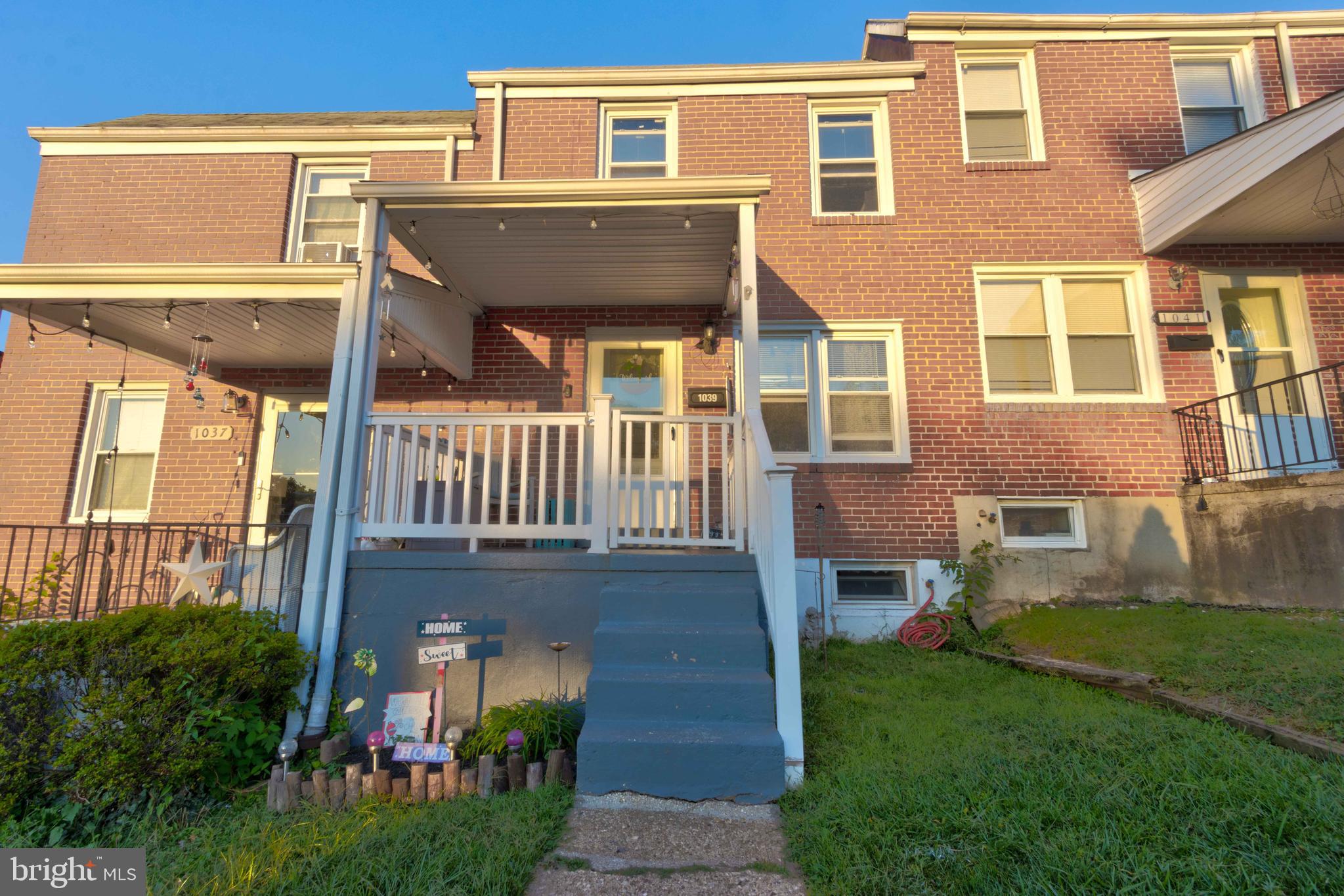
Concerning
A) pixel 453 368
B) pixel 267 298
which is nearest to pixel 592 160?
pixel 453 368

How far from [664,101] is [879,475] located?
4.71m

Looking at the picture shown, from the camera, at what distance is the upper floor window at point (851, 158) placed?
22.5 feet

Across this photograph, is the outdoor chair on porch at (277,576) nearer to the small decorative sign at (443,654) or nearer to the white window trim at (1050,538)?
the small decorative sign at (443,654)

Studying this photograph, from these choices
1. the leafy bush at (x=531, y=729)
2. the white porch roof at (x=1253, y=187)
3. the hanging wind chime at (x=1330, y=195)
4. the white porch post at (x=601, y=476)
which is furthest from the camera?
the hanging wind chime at (x=1330, y=195)

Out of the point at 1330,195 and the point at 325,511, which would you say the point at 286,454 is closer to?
the point at 325,511

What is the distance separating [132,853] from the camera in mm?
2564

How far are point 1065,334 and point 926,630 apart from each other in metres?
3.36

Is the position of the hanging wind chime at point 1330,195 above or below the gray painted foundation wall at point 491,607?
above

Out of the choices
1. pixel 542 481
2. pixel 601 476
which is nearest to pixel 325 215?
pixel 542 481

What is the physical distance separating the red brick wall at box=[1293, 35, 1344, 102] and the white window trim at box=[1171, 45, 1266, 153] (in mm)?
363

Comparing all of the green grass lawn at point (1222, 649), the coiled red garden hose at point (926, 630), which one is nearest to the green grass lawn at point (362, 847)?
the green grass lawn at point (1222, 649)

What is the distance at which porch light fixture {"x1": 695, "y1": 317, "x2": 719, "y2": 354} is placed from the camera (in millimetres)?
6301

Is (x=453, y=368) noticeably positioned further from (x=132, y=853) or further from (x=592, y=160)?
(x=132, y=853)

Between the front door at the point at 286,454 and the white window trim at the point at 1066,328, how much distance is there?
692cm
